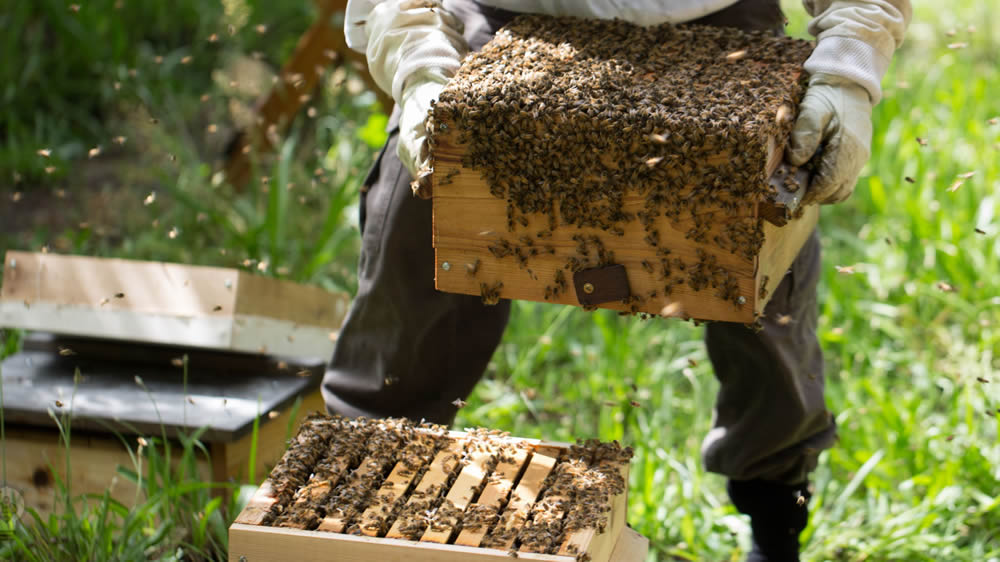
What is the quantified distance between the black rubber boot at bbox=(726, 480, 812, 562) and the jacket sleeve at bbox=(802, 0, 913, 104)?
100 cm

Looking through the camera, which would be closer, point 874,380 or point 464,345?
point 464,345

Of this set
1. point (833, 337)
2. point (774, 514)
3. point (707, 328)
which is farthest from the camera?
point (833, 337)

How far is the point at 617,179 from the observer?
5.50ft

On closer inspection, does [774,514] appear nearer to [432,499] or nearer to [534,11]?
[432,499]

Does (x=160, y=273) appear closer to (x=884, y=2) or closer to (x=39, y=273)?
(x=39, y=273)

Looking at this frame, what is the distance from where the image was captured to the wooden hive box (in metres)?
2.69

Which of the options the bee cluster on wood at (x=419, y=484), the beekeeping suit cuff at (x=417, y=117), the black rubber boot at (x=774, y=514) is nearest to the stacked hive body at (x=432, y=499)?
the bee cluster on wood at (x=419, y=484)

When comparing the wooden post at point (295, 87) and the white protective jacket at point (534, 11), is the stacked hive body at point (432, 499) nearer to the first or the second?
the white protective jacket at point (534, 11)

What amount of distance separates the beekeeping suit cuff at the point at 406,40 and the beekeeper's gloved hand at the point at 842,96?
0.68 m

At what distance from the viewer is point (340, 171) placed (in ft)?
14.6

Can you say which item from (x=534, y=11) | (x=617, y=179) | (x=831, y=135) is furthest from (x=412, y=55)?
(x=831, y=135)

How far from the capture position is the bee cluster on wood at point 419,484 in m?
1.69

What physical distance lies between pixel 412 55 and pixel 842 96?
814mm

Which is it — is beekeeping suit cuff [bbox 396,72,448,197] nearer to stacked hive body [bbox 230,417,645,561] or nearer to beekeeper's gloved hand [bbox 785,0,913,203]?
stacked hive body [bbox 230,417,645,561]
